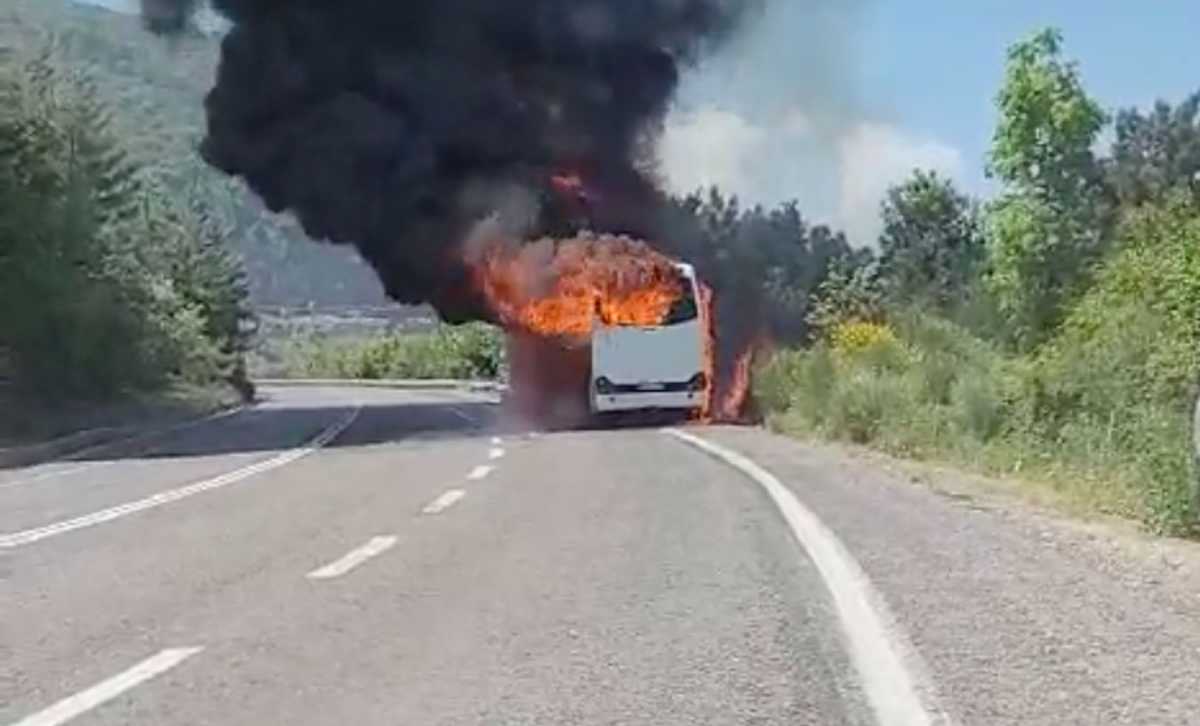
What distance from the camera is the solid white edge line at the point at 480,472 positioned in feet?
75.3

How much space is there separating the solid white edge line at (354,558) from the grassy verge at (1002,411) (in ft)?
20.7

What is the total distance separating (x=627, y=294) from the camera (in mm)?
38562

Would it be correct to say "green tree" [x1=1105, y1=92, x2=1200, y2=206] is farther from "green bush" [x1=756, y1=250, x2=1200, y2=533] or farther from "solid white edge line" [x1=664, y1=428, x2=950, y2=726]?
"solid white edge line" [x1=664, y1=428, x2=950, y2=726]

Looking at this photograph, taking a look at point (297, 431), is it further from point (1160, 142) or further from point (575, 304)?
point (1160, 142)

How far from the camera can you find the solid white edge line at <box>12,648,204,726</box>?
8.02 m

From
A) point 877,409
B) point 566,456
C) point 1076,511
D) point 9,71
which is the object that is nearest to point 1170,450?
point 1076,511

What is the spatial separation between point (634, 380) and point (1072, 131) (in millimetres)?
15860

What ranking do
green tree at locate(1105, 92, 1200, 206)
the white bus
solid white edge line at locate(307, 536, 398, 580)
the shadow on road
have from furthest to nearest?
green tree at locate(1105, 92, 1200, 206), the white bus, the shadow on road, solid white edge line at locate(307, 536, 398, 580)

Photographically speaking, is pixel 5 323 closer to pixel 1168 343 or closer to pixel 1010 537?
pixel 1168 343

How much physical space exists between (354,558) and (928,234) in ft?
182

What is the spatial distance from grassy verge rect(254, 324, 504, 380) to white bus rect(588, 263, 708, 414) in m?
35.7

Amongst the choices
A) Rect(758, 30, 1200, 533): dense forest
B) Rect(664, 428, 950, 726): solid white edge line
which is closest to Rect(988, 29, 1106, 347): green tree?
Rect(758, 30, 1200, 533): dense forest

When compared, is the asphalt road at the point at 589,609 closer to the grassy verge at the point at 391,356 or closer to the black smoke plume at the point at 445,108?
the black smoke plume at the point at 445,108

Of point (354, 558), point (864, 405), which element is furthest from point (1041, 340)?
point (354, 558)
